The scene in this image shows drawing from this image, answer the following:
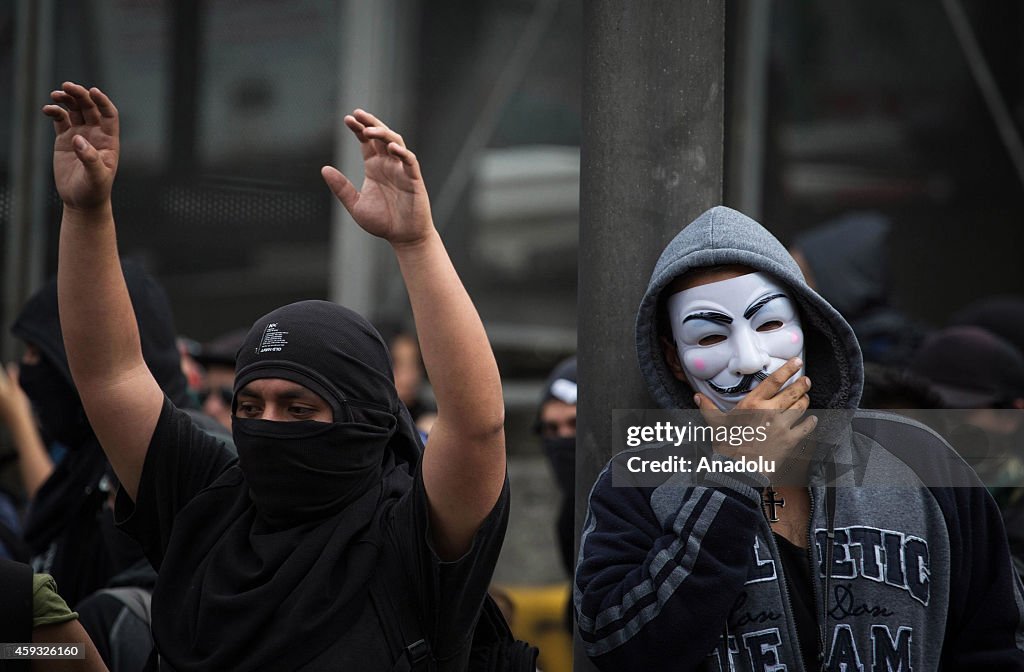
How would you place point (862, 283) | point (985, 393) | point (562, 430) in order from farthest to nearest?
point (862, 283), point (562, 430), point (985, 393)

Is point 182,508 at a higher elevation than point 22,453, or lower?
lower

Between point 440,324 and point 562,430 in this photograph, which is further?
point 562,430

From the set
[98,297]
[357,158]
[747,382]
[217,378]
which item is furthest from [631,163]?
[357,158]

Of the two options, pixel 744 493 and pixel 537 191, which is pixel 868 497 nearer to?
pixel 744 493

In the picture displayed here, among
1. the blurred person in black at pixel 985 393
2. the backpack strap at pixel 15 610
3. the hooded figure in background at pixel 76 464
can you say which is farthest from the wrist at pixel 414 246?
the blurred person in black at pixel 985 393

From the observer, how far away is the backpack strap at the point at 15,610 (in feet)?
8.26

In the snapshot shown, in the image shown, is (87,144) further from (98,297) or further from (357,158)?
(357,158)

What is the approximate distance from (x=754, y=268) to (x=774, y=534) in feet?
1.67

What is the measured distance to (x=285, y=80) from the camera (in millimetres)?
6680

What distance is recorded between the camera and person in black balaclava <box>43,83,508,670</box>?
2.34 m

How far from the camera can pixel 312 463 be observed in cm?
252

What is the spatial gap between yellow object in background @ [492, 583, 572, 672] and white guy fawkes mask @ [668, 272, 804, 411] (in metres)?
3.01

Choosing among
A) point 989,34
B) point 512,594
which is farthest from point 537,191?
point 989,34

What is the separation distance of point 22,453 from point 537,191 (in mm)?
3297
